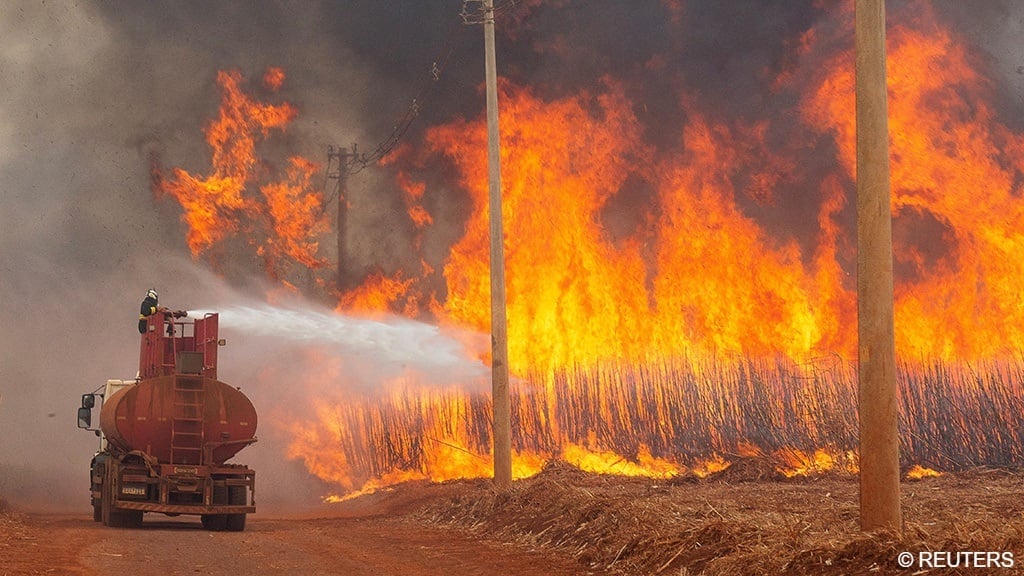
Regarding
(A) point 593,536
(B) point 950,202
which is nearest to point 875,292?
(A) point 593,536

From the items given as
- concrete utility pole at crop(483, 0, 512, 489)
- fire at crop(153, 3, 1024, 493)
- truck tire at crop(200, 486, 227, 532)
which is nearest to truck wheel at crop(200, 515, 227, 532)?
truck tire at crop(200, 486, 227, 532)

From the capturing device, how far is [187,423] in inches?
918

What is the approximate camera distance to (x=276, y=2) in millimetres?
46688

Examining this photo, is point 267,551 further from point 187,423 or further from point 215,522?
point 215,522

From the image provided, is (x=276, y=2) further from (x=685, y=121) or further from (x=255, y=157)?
(x=685, y=121)

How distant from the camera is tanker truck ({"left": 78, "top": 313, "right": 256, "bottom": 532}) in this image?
23.0 m

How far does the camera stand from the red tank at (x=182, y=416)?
23.0 metres

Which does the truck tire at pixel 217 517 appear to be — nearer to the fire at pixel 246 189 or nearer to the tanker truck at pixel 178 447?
→ the tanker truck at pixel 178 447

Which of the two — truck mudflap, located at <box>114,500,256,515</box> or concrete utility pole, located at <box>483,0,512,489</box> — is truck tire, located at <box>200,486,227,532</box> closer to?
truck mudflap, located at <box>114,500,256,515</box>

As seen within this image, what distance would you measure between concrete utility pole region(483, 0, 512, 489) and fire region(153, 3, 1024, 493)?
23.8 feet

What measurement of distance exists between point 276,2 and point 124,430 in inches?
1074

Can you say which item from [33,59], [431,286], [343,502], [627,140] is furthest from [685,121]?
[33,59]

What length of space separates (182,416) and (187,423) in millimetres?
168

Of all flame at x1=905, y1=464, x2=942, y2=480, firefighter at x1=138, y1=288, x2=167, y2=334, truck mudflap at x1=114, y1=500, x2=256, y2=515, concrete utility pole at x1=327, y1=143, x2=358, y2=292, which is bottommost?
truck mudflap at x1=114, y1=500, x2=256, y2=515
